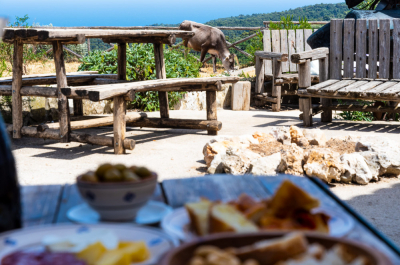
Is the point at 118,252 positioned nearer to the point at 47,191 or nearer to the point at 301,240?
the point at 301,240

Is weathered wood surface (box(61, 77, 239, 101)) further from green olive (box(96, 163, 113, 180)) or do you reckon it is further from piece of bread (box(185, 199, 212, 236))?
piece of bread (box(185, 199, 212, 236))

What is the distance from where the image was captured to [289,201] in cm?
89

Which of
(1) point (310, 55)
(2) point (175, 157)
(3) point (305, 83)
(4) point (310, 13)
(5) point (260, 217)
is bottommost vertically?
(2) point (175, 157)

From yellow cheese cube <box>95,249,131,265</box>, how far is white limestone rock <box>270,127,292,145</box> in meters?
4.75

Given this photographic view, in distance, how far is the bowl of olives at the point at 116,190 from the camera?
3.05ft

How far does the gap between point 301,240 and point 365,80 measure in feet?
→ 24.2

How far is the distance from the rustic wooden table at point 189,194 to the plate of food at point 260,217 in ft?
0.23

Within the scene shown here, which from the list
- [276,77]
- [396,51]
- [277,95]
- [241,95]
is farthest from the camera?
[241,95]

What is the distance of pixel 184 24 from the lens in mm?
13109

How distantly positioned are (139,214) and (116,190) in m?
0.11

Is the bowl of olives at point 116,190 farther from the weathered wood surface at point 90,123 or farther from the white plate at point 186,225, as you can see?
the weathered wood surface at point 90,123

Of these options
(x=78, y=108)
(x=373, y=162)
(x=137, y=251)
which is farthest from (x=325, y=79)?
(x=137, y=251)

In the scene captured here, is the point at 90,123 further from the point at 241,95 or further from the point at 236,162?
the point at 241,95

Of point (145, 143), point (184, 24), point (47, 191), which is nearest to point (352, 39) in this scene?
point (145, 143)
